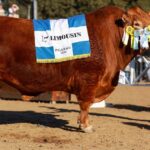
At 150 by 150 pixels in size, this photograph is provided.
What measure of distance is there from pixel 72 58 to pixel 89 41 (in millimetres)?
422

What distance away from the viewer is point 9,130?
35.6 feet

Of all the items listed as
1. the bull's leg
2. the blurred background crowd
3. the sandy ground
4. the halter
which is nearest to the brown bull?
the bull's leg

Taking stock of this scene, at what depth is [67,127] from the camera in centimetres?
1123

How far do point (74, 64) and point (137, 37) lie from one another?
124 cm

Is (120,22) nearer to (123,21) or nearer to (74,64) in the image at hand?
(123,21)

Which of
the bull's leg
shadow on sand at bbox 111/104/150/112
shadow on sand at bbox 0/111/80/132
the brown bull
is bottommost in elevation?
shadow on sand at bbox 111/104/150/112

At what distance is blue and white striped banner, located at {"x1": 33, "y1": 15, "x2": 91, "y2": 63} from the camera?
33.8ft

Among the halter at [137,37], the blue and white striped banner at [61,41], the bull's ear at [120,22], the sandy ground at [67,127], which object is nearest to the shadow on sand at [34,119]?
the sandy ground at [67,127]

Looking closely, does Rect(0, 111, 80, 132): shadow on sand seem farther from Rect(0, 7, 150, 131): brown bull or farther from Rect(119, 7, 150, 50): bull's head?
Rect(119, 7, 150, 50): bull's head

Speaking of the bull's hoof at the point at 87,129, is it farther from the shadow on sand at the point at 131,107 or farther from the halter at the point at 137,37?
the shadow on sand at the point at 131,107

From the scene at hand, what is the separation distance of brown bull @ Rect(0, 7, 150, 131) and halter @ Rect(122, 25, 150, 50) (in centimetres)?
11

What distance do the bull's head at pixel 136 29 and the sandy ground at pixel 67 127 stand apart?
1551mm

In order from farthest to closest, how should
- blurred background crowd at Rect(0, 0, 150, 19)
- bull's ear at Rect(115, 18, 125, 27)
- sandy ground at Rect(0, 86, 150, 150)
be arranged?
blurred background crowd at Rect(0, 0, 150, 19) → bull's ear at Rect(115, 18, 125, 27) → sandy ground at Rect(0, 86, 150, 150)

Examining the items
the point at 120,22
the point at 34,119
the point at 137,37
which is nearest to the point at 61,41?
the point at 120,22
